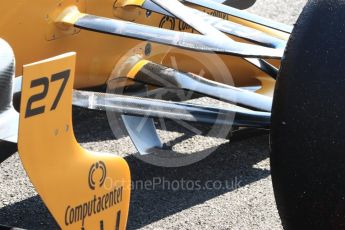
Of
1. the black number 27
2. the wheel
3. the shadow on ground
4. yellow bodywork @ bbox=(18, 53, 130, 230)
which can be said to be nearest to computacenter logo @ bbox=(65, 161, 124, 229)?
yellow bodywork @ bbox=(18, 53, 130, 230)

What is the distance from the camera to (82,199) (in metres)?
2.12

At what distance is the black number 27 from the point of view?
1.92m

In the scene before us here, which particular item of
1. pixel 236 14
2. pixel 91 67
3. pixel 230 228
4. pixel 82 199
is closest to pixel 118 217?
pixel 82 199

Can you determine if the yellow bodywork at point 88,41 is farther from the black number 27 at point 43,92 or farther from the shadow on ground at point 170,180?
the black number 27 at point 43,92

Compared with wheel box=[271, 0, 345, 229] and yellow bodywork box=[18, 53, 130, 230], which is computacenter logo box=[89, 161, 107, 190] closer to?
yellow bodywork box=[18, 53, 130, 230]

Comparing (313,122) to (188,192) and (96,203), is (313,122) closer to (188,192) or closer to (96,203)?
(96,203)

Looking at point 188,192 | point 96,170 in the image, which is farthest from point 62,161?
point 188,192

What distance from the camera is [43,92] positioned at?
6.43ft

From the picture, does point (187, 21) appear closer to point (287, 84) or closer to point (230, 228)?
point (230, 228)

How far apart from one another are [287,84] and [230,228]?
2.81 feet

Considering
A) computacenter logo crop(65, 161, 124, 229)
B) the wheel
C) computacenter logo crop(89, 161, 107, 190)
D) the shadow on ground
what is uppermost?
the wheel

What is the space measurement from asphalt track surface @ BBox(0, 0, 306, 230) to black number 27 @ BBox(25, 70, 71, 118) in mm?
932

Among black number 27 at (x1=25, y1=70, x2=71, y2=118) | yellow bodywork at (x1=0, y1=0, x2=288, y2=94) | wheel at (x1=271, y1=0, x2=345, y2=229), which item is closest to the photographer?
black number 27 at (x1=25, y1=70, x2=71, y2=118)

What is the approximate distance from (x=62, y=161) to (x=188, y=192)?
113cm
